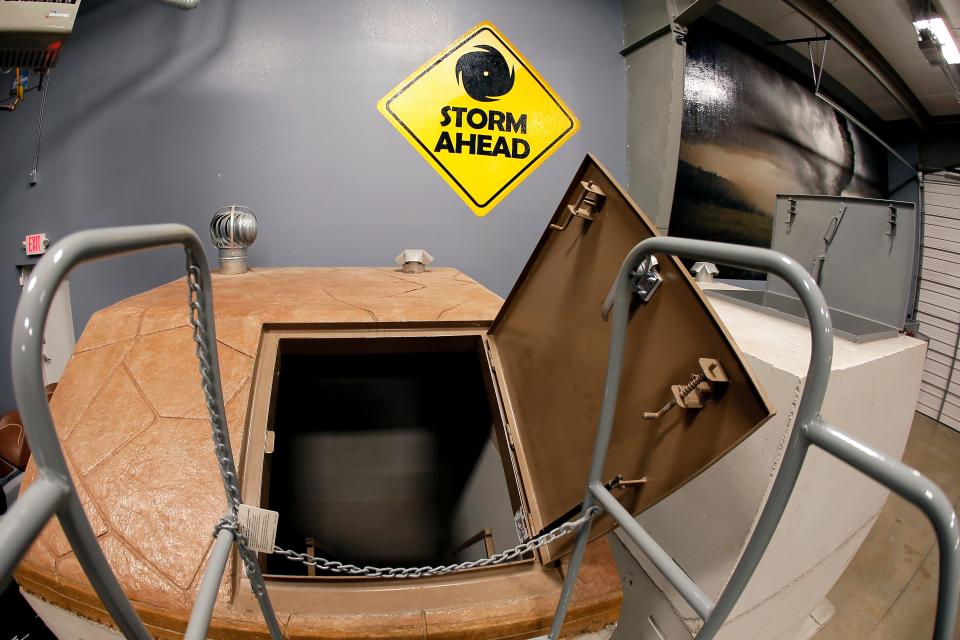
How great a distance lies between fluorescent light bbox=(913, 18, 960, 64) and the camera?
2.44 meters

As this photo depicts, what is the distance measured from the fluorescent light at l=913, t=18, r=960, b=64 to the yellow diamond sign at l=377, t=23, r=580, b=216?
6.91 feet

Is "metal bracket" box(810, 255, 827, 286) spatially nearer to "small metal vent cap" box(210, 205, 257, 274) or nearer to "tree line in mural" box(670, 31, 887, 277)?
"tree line in mural" box(670, 31, 887, 277)

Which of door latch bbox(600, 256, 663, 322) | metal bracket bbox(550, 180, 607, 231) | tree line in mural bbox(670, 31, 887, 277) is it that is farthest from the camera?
tree line in mural bbox(670, 31, 887, 277)

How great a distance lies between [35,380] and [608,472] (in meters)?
1.10

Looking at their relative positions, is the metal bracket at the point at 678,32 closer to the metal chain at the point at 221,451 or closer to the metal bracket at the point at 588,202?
the metal bracket at the point at 588,202

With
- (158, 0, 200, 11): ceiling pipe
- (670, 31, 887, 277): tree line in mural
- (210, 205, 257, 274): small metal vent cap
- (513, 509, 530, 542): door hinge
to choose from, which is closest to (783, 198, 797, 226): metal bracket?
(670, 31, 887, 277): tree line in mural

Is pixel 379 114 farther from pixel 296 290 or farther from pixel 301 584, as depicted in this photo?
pixel 301 584

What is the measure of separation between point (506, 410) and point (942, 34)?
3.52m

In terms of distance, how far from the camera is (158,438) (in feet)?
4.19

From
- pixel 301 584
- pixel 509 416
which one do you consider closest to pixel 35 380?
pixel 301 584

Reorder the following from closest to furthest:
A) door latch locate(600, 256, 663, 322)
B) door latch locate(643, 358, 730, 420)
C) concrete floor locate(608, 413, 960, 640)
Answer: door latch locate(643, 358, 730, 420)
door latch locate(600, 256, 663, 322)
concrete floor locate(608, 413, 960, 640)

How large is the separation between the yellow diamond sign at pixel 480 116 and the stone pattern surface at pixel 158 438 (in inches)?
64.2

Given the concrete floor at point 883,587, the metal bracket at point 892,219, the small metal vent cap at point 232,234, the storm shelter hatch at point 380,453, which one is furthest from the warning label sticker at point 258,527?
the metal bracket at point 892,219

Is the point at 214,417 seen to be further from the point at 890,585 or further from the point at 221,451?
the point at 890,585
